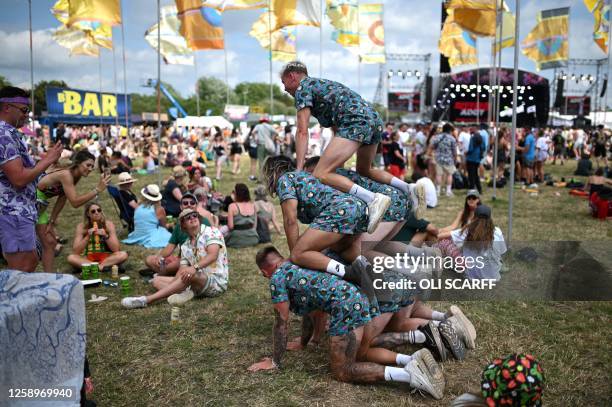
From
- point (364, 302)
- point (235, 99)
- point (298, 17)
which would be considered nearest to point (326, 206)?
point (364, 302)

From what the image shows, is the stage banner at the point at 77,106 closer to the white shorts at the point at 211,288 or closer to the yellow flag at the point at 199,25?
the yellow flag at the point at 199,25

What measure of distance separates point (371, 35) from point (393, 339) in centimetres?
1830

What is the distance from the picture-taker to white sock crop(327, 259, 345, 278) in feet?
11.8

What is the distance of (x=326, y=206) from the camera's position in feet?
12.2

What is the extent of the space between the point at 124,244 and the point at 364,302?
6.10 meters

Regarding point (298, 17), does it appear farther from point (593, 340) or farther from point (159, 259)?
point (593, 340)

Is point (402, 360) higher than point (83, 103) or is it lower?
lower

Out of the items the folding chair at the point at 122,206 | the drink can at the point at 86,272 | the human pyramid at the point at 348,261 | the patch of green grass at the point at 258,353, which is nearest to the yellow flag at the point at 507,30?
the patch of green grass at the point at 258,353

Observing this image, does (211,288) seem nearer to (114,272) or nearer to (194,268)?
(194,268)

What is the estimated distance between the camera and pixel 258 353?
14.0ft

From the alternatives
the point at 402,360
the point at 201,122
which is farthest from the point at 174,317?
the point at 201,122

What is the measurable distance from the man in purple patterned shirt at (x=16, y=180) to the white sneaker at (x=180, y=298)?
1727 mm

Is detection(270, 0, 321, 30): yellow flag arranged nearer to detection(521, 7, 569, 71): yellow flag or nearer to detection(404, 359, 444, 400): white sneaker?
detection(404, 359, 444, 400): white sneaker

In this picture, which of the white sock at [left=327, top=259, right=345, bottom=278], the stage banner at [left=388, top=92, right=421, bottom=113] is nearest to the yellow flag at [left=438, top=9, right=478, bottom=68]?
the white sock at [left=327, top=259, right=345, bottom=278]
